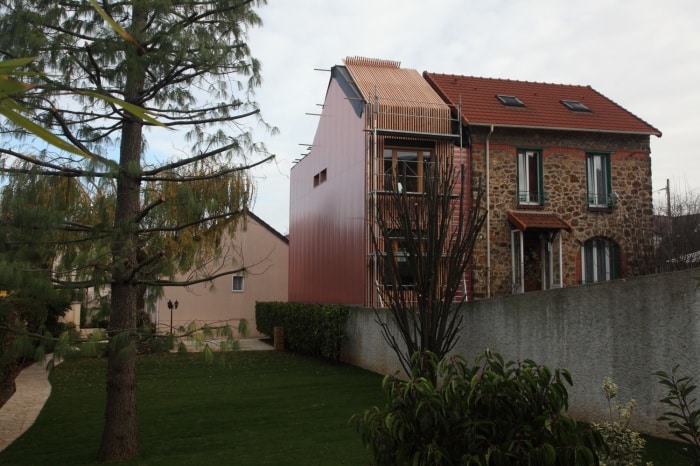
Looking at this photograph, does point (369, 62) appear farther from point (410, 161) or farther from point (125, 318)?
point (125, 318)

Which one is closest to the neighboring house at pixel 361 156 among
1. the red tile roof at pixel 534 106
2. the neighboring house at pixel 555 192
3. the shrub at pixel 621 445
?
the red tile roof at pixel 534 106

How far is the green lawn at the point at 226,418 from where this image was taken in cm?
773

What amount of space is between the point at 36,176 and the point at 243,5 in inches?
123

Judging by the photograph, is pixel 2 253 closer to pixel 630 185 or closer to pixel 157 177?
pixel 157 177

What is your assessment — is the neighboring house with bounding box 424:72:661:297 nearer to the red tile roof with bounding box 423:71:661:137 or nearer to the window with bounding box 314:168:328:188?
the red tile roof with bounding box 423:71:661:137

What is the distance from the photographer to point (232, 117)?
→ 303 inches

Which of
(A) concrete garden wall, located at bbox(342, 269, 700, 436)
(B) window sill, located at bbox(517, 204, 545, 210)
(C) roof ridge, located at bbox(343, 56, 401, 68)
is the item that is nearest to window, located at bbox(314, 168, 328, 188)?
(C) roof ridge, located at bbox(343, 56, 401, 68)

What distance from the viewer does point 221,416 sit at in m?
10.4

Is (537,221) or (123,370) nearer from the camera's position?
(123,370)

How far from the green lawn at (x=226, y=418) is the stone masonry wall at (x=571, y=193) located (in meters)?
5.30

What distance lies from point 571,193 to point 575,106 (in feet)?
11.2

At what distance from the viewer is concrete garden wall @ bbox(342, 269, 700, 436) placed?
22.7 ft

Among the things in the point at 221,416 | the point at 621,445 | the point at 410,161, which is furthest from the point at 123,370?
the point at 410,161

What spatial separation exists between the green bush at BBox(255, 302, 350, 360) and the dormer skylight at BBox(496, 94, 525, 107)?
789cm
